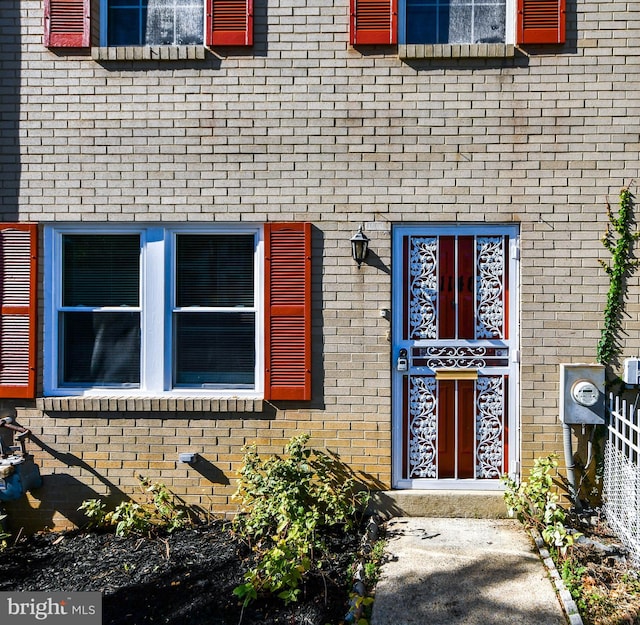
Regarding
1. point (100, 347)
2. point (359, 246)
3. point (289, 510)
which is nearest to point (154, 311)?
point (100, 347)

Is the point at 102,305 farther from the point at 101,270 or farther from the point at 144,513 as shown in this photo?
the point at 144,513

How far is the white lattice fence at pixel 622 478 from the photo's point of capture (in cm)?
418

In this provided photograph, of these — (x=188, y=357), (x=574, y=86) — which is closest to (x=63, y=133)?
(x=188, y=357)

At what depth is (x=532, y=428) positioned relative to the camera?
500 centimetres

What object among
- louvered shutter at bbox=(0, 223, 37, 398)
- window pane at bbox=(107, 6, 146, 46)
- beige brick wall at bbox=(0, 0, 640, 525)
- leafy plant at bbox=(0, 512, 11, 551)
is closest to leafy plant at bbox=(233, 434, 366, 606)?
beige brick wall at bbox=(0, 0, 640, 525)

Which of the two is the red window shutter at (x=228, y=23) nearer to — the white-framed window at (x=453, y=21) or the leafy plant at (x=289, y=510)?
the white-framed window at (x=453, y=21)

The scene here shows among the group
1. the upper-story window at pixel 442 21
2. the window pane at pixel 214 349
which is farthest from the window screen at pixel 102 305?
the upper-story window at pixel 442 21

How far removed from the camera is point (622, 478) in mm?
4504

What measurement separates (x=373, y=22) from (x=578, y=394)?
3.67m

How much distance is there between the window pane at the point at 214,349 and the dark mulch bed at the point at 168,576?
4.34 feet

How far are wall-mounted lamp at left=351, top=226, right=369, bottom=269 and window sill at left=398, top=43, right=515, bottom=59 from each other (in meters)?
1.61

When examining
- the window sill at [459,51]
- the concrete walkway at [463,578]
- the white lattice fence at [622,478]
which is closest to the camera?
the concrete walkway at [463,578]

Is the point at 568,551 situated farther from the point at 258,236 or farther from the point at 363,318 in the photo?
the point at 258,236

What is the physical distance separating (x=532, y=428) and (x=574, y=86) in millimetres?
3025
